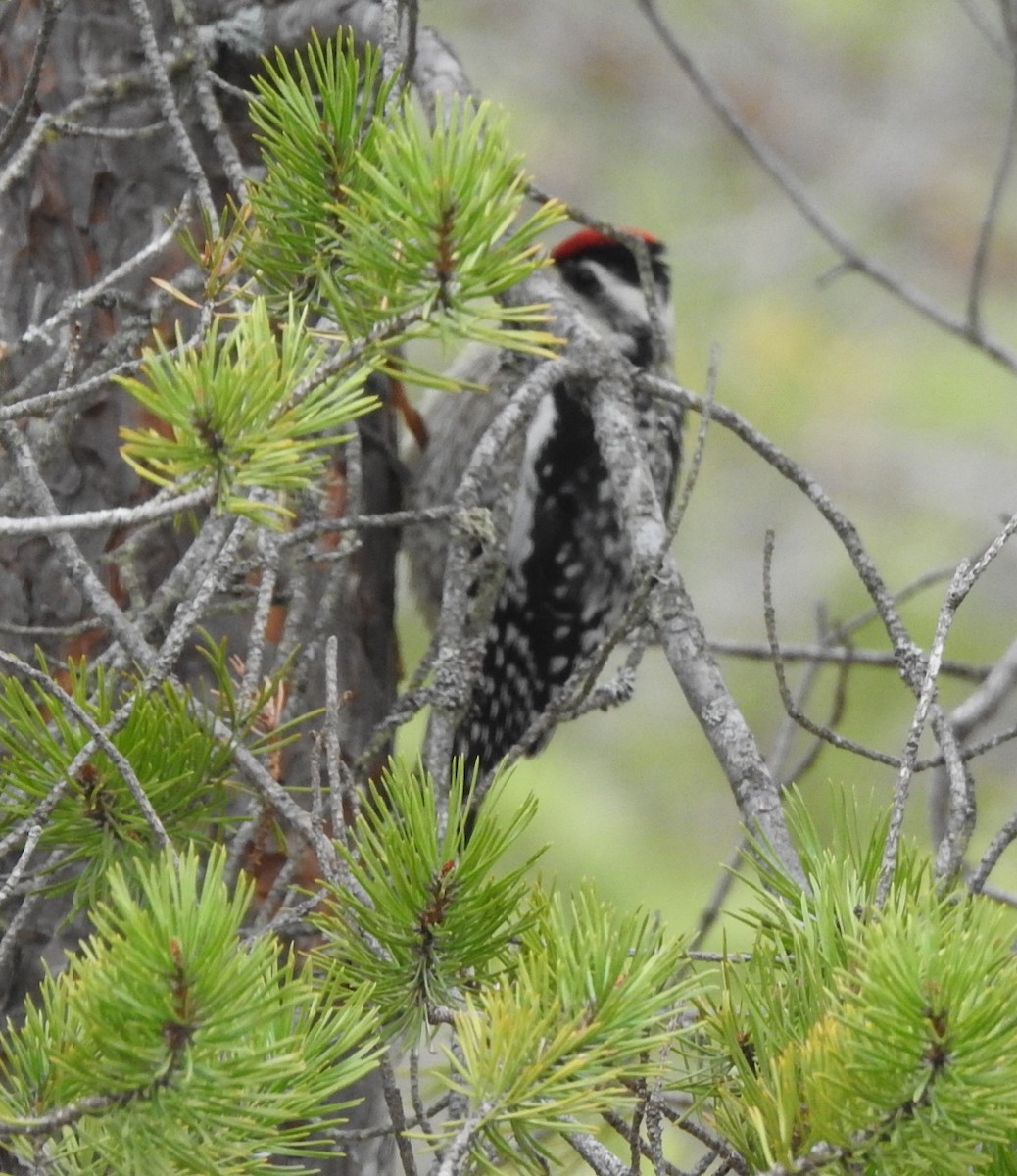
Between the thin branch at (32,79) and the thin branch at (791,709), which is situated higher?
the thin branch at (32,79)

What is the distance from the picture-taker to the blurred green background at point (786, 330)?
627 centimetres

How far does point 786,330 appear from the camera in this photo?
6.82m

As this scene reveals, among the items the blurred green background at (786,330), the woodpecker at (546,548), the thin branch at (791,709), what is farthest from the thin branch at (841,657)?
the blurred green background at (786,330)

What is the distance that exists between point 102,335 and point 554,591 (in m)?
1.30

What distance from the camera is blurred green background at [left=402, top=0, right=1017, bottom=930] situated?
627 cm

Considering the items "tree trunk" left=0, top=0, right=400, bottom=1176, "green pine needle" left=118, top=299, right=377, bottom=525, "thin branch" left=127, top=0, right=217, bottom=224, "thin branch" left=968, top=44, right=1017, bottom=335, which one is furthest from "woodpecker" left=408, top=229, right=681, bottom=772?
"green pine needle" left=118, top=299, right=377, bottom=525

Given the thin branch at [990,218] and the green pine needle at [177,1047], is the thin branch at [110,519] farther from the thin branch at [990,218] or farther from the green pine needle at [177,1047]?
the thin branch at [990,218]

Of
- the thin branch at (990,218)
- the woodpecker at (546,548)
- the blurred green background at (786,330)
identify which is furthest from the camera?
the blurred green background at (786,330)

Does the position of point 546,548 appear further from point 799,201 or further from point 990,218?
point 990,218

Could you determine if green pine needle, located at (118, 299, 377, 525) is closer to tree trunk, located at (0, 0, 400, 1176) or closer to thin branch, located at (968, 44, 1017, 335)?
tree trunk, located at (0, 0, 400, 1176)

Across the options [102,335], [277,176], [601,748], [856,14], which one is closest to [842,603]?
[601,748]

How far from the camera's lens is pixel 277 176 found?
132cm

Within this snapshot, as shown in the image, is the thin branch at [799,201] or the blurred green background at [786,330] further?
the blurred green background at [786,330]

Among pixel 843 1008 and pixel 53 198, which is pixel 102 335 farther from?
pixel 843 1008
